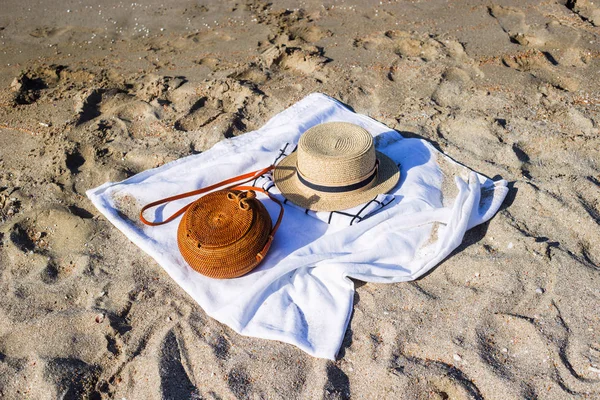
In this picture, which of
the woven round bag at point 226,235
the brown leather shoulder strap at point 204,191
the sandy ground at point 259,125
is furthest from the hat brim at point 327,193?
the sandy ground at point 259,125

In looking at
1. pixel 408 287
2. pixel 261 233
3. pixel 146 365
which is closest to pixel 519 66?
pixel 408 287

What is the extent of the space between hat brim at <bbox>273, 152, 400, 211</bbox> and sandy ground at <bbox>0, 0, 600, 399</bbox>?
0.51 m

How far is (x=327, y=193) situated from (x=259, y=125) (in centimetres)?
122

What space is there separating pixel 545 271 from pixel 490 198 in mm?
550

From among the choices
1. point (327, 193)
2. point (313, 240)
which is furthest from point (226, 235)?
point (327, 193)

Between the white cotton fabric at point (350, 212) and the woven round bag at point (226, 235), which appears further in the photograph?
the white cotton fabric at point (350, 212)

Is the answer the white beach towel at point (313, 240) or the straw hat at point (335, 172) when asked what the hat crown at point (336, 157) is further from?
the white beach towel at point (313, 240)

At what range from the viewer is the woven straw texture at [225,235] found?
2502 millimetres

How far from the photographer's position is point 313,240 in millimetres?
2805

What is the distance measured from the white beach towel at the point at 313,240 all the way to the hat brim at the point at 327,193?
0.08 metres

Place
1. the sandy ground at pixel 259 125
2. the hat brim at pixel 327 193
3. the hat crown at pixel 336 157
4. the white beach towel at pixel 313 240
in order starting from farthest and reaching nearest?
the hat brim at pixel 327 193 → the hat crown at pixel 336 157 → the white beach towel at pixel 313 240 → the sandy ground at pixel 259 125

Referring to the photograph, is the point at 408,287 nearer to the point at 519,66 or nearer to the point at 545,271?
the point at 545,271

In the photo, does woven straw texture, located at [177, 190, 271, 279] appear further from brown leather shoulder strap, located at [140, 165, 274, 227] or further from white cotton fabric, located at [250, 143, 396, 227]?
white cotton fabric, located at [250, 143, 396, 227]

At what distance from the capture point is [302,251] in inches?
105
